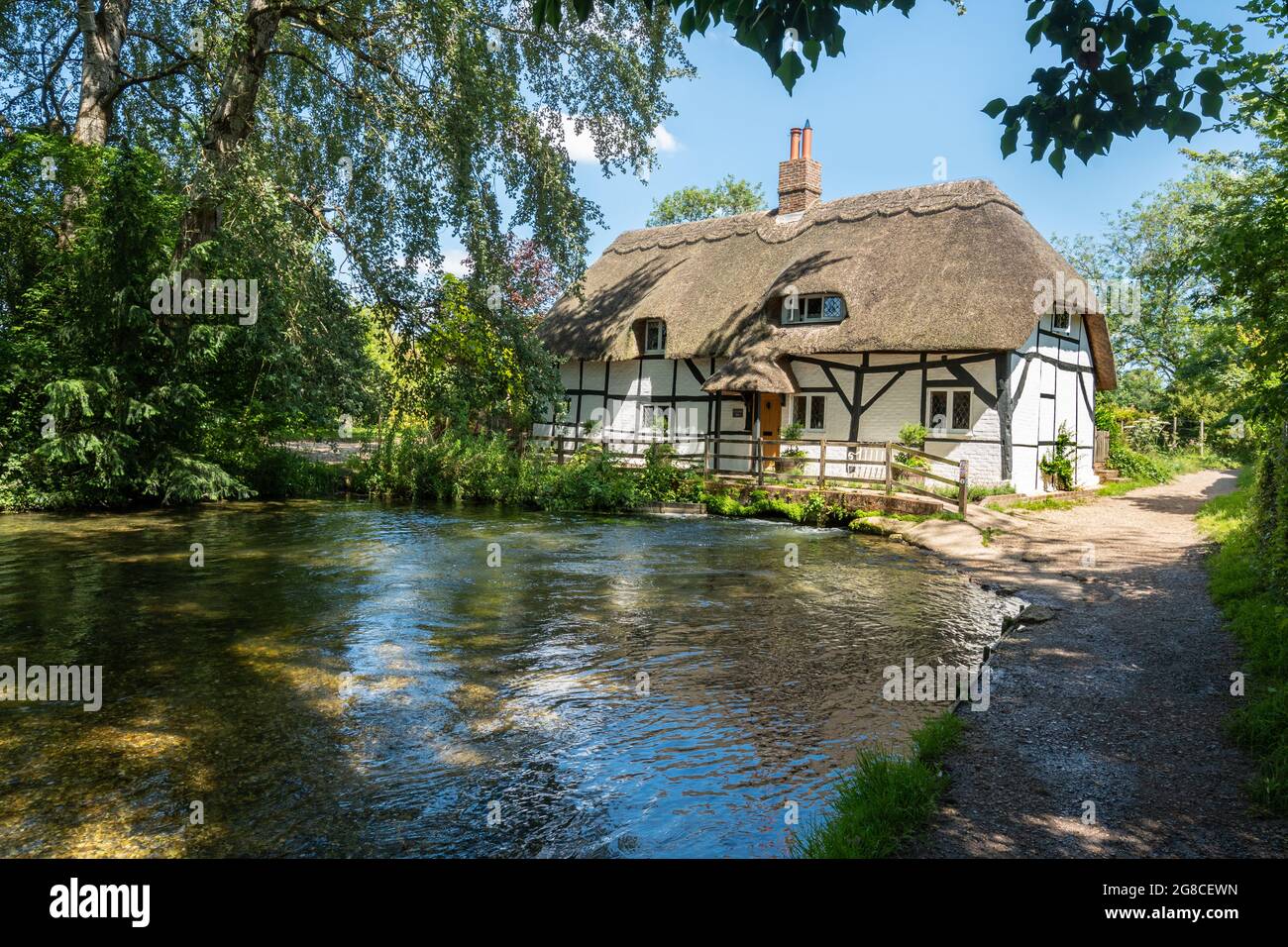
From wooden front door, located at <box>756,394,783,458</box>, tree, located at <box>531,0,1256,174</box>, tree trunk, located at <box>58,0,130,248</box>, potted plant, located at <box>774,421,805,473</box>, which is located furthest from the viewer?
wooden front door, located at <box>756,394,783,458</box>

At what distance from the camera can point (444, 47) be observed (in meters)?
13.3

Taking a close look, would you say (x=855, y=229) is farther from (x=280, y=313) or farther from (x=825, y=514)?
(x=280, y=313)

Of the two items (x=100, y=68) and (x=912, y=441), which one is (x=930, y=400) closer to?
(x=912, y=441)

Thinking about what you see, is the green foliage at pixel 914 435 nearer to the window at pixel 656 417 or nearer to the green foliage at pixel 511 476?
the green foliage at pixel 511 476

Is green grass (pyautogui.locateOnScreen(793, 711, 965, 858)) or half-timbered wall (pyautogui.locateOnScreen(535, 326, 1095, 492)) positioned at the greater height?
half-timbered wall (pyautogui.locateOnScreen(535, 326, 1095, 492))

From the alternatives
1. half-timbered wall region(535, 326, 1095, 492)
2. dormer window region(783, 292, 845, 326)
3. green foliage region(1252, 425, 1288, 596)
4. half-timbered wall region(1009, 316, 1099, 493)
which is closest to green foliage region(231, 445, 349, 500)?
half-timbered wall region(535, 326, 1095, 492)

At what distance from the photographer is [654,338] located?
2438 centimetres

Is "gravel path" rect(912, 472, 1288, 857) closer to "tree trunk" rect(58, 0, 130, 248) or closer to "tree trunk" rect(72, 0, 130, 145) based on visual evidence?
"tree trunk" rect(58, 0, 130, 248)

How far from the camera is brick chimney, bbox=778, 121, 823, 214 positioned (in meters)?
24.4

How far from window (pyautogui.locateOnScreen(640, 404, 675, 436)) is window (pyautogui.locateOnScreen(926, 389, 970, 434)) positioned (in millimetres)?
7628

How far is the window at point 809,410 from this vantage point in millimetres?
21016
